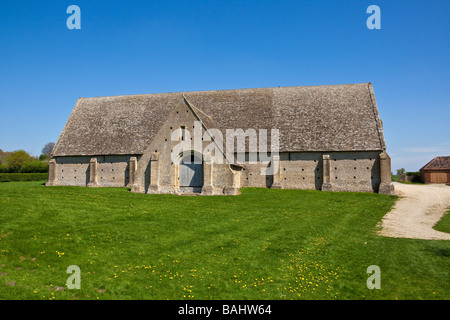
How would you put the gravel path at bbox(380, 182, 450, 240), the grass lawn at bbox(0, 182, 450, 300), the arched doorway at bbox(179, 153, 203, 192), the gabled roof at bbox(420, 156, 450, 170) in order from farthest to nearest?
the gabled roof at bbox(420, 156, 450, 170), the arched doorway at bbox(179, 153, 203, 192), the gravel path at bbox(380, 182, 450, 240), the grass lawn at bbox(0, 182, 450, 300)

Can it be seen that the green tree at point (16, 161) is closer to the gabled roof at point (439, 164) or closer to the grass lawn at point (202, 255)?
the grass lawn at point (202, 255)

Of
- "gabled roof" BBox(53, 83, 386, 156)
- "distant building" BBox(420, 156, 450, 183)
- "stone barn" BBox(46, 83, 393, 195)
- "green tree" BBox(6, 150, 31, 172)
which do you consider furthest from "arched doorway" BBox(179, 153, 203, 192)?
"green tree" BBox(6, 150, 31, 172)

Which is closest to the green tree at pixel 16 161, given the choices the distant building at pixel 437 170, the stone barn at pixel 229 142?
the stone barn at pixel 229 142

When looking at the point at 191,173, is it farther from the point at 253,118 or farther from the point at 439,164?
the point at 439,164

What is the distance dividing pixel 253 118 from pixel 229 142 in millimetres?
4186

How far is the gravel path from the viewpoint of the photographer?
16484 mm

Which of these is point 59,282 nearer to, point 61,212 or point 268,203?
point 61,212

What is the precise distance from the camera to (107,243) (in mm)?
12945

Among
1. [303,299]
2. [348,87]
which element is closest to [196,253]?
[303,299]

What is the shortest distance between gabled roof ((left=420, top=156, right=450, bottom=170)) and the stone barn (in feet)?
68.3

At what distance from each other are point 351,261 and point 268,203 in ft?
41.7

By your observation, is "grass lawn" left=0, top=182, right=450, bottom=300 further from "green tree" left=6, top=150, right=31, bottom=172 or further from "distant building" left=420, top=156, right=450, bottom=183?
"green tree" left=6, top=150, right=31, bottom=172

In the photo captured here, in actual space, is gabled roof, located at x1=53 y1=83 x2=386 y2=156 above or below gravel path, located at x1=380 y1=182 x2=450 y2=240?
above

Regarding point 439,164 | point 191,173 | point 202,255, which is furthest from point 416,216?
point 439,164
